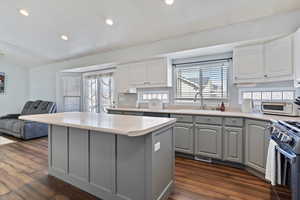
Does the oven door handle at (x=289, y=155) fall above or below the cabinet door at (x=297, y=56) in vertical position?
below

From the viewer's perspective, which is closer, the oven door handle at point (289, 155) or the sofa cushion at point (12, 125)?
the oven door handle at point (289, 155)

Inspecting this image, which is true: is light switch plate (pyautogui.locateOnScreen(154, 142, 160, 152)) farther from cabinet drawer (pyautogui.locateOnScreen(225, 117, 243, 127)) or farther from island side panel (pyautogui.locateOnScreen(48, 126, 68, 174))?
cabinet drawer (pyautogui.locateOnScreen(225, 117, 243, 127))

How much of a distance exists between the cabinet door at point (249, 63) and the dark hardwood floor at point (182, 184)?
61.7 inches

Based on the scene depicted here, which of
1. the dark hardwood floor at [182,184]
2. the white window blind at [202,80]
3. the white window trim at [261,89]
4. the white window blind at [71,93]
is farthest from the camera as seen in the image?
the white window blind at [71,93]

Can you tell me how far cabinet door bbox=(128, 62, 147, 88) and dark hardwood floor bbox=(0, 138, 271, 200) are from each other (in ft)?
6.55

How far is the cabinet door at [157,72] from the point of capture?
3697 mm

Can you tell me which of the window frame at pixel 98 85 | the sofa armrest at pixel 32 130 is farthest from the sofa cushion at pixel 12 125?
the window frame at pixel 98 85

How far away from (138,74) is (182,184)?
2655 millimetres

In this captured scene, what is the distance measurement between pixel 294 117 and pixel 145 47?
9.88 ft

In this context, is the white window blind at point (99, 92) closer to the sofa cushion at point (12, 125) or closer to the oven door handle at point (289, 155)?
→ the sofa cushion at point (12, 125)

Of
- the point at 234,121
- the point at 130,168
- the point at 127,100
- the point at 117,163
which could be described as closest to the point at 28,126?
the point at 127,100

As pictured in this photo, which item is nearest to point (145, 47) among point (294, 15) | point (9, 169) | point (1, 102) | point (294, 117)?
point (294, 15)

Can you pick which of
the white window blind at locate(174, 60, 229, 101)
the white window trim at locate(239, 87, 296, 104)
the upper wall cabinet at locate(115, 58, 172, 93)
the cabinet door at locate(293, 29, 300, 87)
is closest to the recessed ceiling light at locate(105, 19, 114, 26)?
the upper wall cabinet at locate(115, 58, 172, 93)

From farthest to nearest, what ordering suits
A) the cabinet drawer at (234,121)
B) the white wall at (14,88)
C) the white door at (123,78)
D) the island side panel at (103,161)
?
the white wall at (14,88) < the white door at (123,78) < the cabinet drawer at (234,121) < the island side panel at (103,161)
